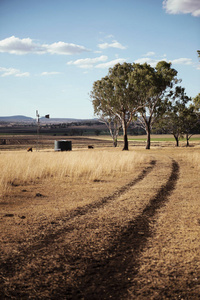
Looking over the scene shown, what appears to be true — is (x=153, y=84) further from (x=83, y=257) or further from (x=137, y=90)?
(x=83, y=257)

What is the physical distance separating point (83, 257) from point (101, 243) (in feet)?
1.98

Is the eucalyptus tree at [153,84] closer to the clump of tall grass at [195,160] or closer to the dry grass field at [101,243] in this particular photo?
the clump of tall grass at [195,160]

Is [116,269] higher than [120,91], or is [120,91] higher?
[120,91]

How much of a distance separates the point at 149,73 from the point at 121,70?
4.06m

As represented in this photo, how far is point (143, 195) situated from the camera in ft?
27.6

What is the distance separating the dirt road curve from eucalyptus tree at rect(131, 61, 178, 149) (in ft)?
97.9

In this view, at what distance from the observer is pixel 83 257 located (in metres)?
4.34

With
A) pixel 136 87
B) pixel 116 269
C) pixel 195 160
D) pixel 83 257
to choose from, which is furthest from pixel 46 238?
pixel 136 87

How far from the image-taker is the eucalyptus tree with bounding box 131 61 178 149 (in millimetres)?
34688

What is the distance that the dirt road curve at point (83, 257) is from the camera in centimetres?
346

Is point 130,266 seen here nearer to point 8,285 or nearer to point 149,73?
point 8,285

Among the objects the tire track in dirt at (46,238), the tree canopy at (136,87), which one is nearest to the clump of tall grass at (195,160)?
the tire track in dirt at (46,238)

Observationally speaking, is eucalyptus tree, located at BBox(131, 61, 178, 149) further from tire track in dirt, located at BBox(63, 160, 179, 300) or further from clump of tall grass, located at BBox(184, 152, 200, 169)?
tire track in dirt, located at BBox(63, 160, 179, 300)

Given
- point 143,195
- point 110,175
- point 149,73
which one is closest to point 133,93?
point 149,73
